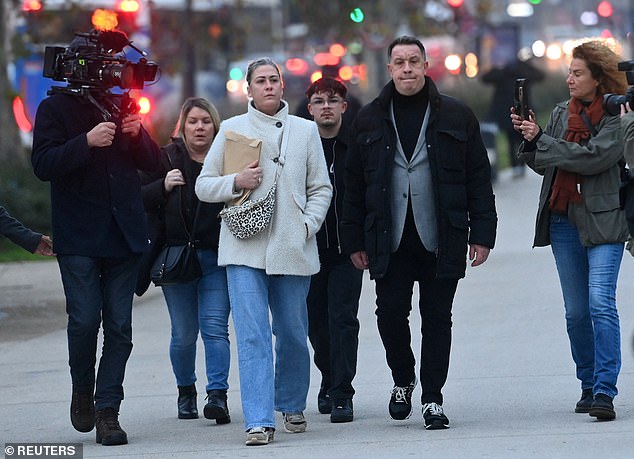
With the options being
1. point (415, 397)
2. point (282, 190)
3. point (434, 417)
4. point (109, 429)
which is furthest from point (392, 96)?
point (109, 429)

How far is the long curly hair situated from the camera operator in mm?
2346

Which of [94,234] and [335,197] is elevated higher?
[335,197]

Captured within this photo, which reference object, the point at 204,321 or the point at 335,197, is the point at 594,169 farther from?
the point at 204,321

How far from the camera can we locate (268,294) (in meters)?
8.09

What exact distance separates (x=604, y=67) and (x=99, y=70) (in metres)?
2.63

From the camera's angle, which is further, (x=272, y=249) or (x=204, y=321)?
(x=204, y=321)

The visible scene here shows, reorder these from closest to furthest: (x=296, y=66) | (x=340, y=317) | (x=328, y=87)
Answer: (x=340, y=317) → (x=328, y=87) → (x=296, y=66)

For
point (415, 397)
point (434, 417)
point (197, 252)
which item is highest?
point (197, 252)

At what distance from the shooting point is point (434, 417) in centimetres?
803

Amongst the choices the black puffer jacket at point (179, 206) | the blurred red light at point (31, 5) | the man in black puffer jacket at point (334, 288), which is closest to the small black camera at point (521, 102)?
the man in black puffer jacket at point (334, 288)

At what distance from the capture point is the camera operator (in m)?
7.91

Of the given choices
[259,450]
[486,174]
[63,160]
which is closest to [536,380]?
[486,174]

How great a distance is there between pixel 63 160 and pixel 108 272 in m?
0.65

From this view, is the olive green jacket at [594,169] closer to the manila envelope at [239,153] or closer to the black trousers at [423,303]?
the black trousers at [423,303]
